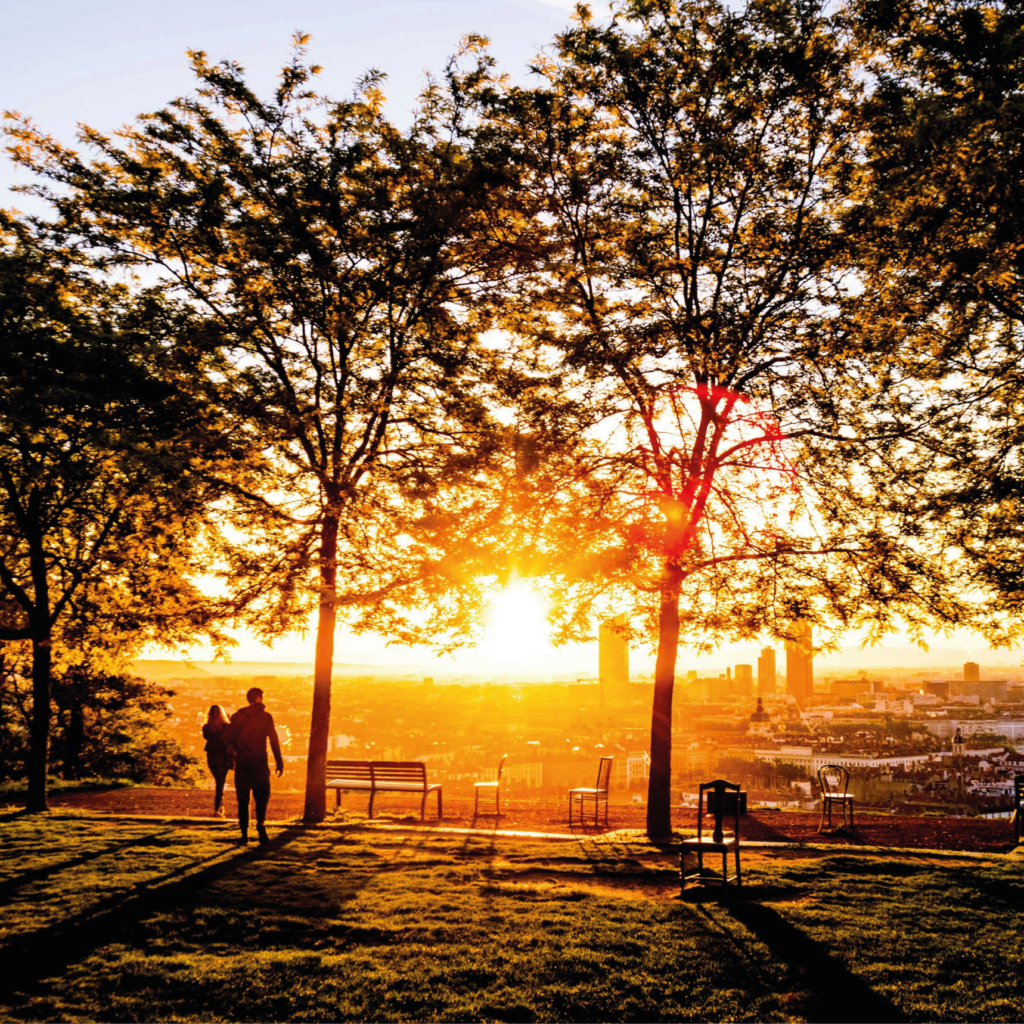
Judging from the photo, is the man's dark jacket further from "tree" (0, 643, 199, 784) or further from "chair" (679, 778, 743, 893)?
"tree" (0, 643, 199, 784)

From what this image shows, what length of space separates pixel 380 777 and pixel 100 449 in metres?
7.70

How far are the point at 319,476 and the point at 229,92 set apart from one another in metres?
7.69

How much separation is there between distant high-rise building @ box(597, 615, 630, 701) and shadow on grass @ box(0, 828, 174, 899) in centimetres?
849

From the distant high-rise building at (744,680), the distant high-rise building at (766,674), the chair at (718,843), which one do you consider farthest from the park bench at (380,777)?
the distant high-rise building at (766,674)

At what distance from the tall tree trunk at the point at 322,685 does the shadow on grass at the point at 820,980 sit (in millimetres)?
8719

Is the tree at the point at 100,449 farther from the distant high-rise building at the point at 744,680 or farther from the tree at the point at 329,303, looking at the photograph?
the distant high-rise building at the point at 744,680

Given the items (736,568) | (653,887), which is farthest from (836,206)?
(653,887)

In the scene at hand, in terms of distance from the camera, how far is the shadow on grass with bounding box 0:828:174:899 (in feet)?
27.1

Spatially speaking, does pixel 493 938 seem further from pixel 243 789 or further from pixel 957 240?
pixel 957 240

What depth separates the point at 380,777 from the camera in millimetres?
13828

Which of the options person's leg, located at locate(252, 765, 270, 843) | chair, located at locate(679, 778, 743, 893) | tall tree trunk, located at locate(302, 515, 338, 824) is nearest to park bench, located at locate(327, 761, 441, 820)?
tall tree trunk, located at locate(302, 515, 338, 824)

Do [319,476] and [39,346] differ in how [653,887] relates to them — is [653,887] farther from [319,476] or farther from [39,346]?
[39,346]

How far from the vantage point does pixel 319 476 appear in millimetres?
13992

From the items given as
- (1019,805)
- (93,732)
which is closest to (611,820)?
(1019,805)
